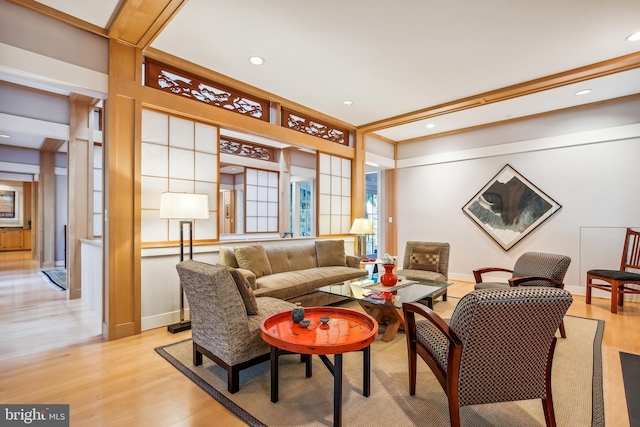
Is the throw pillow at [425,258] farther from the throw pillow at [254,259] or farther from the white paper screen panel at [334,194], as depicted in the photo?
the throw pillow at [254,259]

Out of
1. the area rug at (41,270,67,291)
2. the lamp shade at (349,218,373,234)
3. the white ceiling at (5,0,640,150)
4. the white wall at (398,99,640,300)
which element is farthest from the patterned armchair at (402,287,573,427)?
the area rug at (41,270,67,291)

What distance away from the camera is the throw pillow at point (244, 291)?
2199 mm

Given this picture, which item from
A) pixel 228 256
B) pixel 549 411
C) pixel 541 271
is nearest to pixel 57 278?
pixel 228 256

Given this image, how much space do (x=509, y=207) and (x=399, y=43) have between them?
3.57 metres

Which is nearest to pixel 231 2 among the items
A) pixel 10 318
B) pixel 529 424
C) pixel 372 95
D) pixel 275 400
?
pixel 372 95

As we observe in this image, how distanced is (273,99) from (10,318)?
4.03 meters

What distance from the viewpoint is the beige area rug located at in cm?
176

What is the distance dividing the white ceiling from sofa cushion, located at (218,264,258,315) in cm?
212

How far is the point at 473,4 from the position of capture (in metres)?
2.47

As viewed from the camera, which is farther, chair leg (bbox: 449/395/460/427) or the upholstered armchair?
the upholstered armchair

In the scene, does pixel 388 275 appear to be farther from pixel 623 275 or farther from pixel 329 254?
pixel 623 275

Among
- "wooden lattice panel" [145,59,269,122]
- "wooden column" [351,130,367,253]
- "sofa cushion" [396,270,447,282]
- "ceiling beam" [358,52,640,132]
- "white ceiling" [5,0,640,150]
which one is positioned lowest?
"sofa cushion" [396,270,447,282]

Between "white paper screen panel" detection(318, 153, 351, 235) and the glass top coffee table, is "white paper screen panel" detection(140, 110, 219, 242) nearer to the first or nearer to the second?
the glass top coffee table

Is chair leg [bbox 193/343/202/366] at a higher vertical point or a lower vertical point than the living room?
lower
